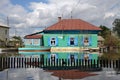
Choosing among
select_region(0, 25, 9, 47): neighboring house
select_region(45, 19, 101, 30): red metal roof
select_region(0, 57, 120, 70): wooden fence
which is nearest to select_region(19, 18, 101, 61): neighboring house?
select_region(45, 19, 101, 30): red metal roof

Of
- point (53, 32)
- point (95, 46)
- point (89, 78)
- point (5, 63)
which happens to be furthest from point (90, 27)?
point (89, 78)

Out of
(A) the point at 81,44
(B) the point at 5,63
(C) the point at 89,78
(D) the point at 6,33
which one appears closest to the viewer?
(C) the point at 89,78

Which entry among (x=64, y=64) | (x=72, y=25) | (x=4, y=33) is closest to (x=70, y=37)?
(x=72, y=25)

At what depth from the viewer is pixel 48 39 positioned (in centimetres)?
5100

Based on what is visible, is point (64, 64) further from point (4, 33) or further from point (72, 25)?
point (4, 33)

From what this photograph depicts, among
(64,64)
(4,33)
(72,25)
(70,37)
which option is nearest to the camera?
(64,64)

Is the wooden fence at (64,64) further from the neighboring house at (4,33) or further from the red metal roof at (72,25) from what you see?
the neighboring house at (4,33)

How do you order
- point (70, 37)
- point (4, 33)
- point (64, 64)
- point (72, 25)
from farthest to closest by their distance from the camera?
1. point (4, 33)
2. point (72, 25)
3. point (70, 37)
4. point (64, 64)

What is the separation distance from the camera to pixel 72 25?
51.8 m

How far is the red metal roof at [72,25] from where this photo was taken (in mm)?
50875

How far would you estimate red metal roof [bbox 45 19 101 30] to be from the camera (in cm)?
5088

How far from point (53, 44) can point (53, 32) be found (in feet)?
7.11

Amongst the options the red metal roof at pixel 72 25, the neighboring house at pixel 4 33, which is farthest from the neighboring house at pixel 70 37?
the neighboring house at pixel 4 33

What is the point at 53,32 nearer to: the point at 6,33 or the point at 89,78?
the point at 6,33
